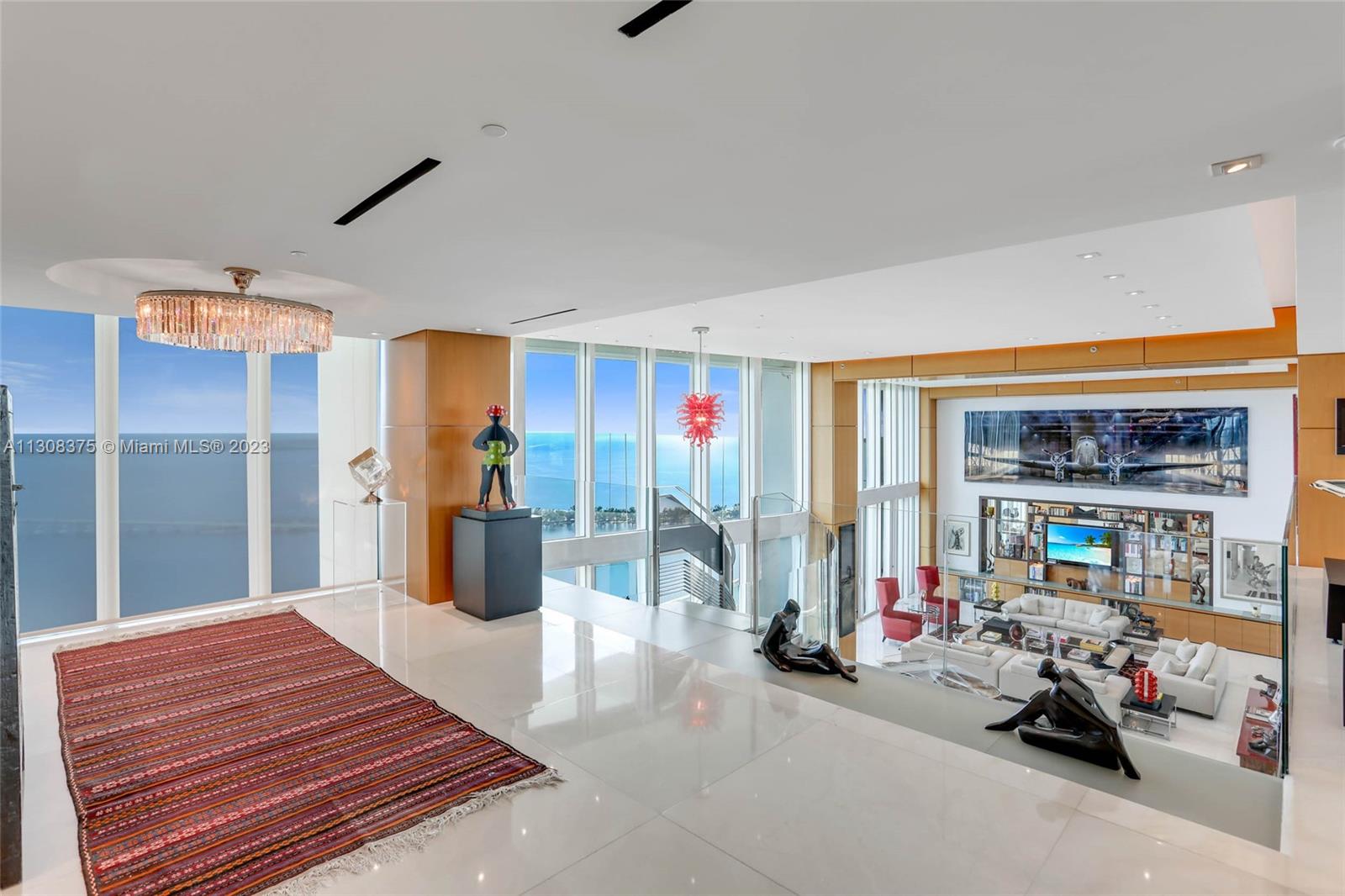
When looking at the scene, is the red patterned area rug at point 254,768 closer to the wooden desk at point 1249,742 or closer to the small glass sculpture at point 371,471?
the small glass sculpture at point 371,471

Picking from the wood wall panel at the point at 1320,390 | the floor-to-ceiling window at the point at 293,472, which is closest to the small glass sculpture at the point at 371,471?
the floor-to-ceiling window at the point at 293,472

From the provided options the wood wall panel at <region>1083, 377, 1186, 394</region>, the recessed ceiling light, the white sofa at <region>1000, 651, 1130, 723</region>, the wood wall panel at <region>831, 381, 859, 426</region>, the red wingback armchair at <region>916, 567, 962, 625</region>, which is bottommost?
the white sofa at <region>1000, 651, 1130, 723</region>

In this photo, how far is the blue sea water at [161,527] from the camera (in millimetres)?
5531

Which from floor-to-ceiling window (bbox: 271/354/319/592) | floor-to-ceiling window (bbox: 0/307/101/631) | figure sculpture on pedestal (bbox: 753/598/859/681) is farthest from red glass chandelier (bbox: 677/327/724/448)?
floor-to-ceiling window (bbox: 0/307/101/631)

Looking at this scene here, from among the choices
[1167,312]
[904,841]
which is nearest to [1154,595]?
[904,841]

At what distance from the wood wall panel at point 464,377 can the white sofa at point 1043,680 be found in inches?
A: 192

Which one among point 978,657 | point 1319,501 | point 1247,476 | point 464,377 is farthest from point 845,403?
point 978,657

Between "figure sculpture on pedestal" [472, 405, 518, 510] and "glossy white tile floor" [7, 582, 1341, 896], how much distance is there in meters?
2.03

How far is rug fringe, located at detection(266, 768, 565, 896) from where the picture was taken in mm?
2363

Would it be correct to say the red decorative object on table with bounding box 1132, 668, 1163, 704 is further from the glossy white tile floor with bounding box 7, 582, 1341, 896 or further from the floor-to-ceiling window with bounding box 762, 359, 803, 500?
the floor-to-ceiling window with bounding box 762, 359, 803, 500

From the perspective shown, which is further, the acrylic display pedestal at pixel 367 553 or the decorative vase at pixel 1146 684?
the acrylic display pedestal at pixel 367 553

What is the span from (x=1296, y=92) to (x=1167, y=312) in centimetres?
553

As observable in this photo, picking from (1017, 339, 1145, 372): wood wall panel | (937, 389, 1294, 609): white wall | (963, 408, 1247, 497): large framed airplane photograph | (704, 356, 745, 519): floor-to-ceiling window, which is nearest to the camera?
(1017, 339, 1145, 372): wood wall panel

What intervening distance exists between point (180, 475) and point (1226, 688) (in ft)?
27.6
